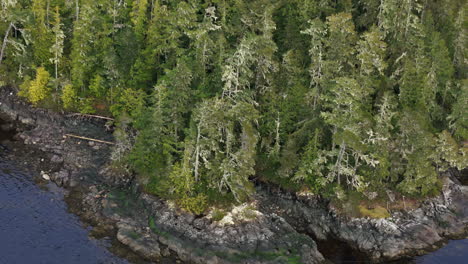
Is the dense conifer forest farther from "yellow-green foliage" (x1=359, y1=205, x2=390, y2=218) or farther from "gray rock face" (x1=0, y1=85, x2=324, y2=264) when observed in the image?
"gray rock face" (x1=0, y1=85, x2=324, y2=264)

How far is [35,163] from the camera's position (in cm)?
6341

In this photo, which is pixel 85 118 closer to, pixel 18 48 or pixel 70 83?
pixel 70 83

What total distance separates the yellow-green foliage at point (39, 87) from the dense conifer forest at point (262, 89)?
0.20 meters

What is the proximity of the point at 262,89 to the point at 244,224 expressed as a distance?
1864 cm

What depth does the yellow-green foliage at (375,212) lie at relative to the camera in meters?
55.7

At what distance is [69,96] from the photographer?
238 feet

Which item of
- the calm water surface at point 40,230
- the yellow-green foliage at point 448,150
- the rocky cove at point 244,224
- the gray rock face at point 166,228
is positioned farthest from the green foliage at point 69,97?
the yellow-green foliage at point 448,150

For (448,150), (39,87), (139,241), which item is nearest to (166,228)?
(139,241)

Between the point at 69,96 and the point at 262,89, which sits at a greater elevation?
the point at 262,89

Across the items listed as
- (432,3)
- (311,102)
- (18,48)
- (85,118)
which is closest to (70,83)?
(85,118)

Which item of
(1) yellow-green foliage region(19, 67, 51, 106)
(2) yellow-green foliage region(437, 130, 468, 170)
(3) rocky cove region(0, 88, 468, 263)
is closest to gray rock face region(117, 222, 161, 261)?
(3) rocky cove region(0, 88, 468, 263)

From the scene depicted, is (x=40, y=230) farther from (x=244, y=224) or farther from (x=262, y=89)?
(x=262, y=89)

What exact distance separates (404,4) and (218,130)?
33.0 meters

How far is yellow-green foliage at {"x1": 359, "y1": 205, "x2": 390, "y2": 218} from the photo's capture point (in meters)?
55.7
